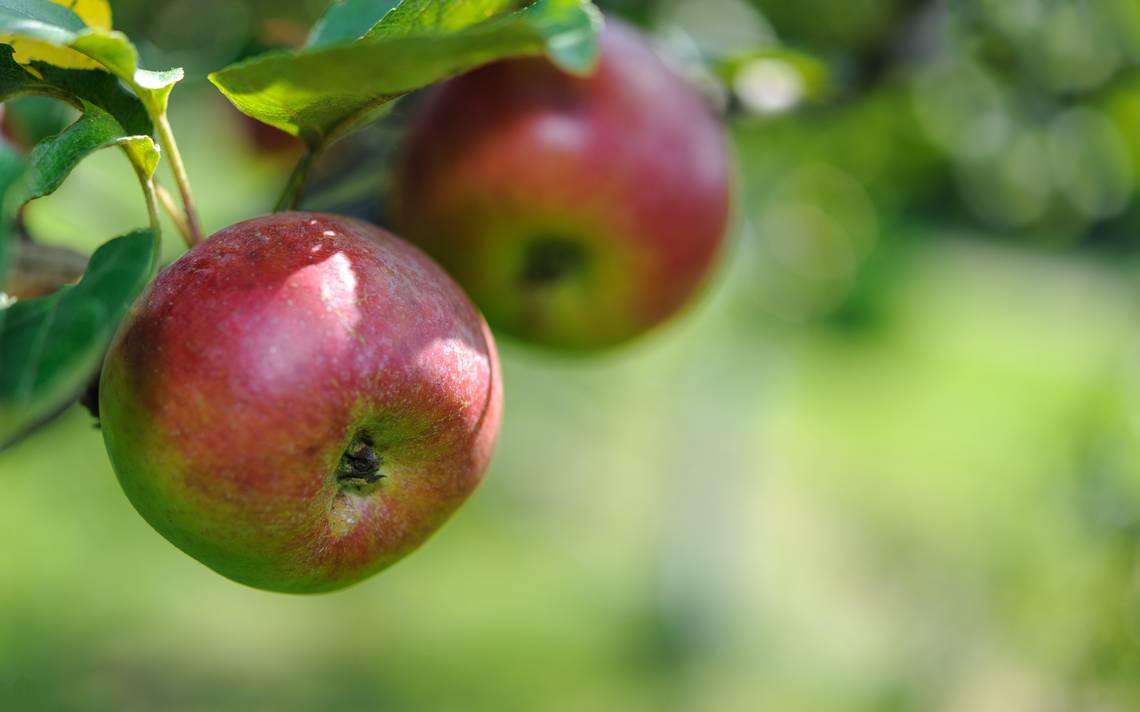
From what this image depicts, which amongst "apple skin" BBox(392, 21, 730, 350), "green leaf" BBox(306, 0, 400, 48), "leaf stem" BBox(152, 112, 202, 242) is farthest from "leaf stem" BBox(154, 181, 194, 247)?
"apple skin" BBox(392, 21, 730, 350)

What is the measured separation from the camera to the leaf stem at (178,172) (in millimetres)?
530

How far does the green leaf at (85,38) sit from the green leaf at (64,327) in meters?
0.07

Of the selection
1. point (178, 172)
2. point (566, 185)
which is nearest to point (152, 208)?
point (178, 172)

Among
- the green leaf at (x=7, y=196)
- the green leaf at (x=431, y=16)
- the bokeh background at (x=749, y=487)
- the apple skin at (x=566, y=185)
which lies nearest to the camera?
the green leaf at (x=7, y=196)

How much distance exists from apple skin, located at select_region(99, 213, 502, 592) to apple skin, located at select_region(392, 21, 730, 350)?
1.00 feet

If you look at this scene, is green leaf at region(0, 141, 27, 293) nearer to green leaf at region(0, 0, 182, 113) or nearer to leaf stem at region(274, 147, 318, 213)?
green leaf at region(0, 0, 182, 113)

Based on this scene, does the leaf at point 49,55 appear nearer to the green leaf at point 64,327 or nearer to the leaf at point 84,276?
the leaf at point 84,276

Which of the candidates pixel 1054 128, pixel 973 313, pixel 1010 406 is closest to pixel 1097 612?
pixel 1054 128

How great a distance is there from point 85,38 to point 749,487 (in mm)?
3372

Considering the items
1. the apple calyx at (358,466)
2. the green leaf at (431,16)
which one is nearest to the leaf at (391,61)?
the green leaf at (431,16)

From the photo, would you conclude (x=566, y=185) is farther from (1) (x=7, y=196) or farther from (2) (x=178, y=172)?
(1) (x=7, y=196)

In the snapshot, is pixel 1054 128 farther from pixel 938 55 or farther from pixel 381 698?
pixel 381 698

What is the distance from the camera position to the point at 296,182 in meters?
0.60

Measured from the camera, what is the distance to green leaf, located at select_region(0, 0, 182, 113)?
421 mm
